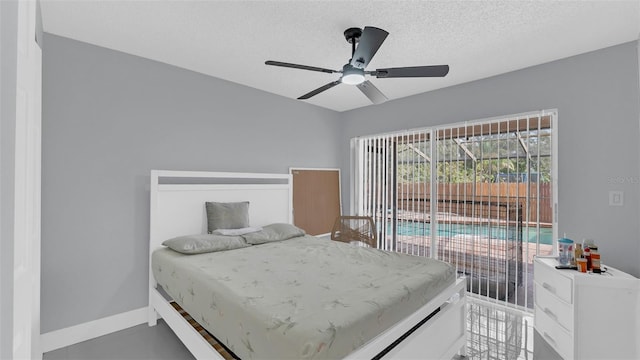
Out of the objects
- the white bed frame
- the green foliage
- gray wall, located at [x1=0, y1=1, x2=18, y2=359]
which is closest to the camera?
gray wall, located at [x1=0, y1=1, x2=18, y2=359]

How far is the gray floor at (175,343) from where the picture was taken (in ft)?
7.93

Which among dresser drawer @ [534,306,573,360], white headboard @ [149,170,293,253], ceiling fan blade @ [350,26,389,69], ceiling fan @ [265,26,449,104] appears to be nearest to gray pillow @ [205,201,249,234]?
white headboard @ [149,170,293,253]

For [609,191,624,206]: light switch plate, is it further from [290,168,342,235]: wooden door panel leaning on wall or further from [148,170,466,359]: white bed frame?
[290,168,342,235]: wooden door panel leaning on wall

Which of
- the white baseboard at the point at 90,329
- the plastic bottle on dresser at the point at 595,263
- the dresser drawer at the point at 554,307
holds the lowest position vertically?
the white baseboard at the point at 90,329

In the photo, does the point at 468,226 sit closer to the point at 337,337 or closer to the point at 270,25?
the point at 337,337

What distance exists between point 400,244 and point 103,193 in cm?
375

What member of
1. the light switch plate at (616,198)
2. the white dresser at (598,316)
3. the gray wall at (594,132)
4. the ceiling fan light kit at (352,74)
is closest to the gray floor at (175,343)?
the white dresser at (598,316)

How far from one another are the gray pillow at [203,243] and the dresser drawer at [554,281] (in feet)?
9.29

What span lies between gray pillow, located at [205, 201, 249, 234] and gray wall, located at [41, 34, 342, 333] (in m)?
0.52

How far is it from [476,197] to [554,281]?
1251mm

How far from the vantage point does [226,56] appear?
296 centimetres

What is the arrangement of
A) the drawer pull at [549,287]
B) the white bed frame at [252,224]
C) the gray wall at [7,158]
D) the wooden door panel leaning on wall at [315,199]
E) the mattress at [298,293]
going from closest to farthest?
the gray wall at [7,158]
the mattress at [298,293]
the white bed frame at [252,224]
the drawer pull at [549,287]
the wooden door panel leaning on wall at [315,199]

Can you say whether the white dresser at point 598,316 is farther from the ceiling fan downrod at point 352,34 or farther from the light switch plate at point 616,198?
the ceiling fan downrod at point 352,34

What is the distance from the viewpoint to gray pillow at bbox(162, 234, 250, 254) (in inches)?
107
